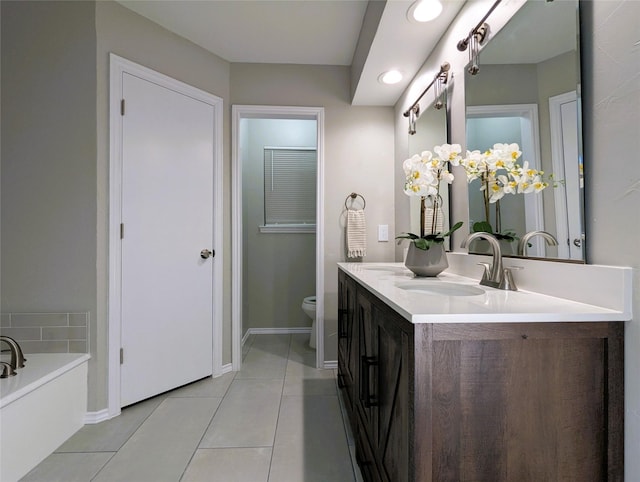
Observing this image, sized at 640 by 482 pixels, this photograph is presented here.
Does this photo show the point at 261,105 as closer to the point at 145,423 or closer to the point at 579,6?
the point at 579,6

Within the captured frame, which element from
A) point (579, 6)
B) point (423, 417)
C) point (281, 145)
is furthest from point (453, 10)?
point (281, 145)

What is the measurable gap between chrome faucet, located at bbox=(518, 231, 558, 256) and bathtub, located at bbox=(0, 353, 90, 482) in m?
2.15

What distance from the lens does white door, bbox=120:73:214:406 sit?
2.02m

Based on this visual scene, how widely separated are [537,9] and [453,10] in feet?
1.89

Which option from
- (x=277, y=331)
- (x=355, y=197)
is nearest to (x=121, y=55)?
(x=355, y=197)

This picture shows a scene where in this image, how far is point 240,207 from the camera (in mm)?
2625

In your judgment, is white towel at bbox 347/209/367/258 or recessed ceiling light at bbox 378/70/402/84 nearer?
recessed ceiling light at bbox 378/70/402/84

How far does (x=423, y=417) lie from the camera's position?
74 centimetres

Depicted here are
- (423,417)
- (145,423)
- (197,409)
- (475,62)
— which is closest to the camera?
(423,417)

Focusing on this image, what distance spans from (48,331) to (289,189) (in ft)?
8.03

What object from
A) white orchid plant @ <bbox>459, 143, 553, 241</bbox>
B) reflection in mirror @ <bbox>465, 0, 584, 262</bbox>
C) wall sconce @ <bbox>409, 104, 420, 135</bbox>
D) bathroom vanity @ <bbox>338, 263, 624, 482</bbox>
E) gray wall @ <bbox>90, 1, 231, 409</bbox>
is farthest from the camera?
wall sconce @ <bbox>409, 104, 420, 135</bbox>

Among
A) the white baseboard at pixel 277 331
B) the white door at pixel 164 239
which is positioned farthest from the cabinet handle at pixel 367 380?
the white baseboard at pixel 277 331

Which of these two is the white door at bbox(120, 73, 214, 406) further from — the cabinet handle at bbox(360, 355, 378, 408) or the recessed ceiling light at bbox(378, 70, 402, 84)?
the cabinet handle at bbox(360, 355, 378, 408)

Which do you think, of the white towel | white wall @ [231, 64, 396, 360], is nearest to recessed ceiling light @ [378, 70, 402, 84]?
white wall @ [231, 64, 396, 360]
